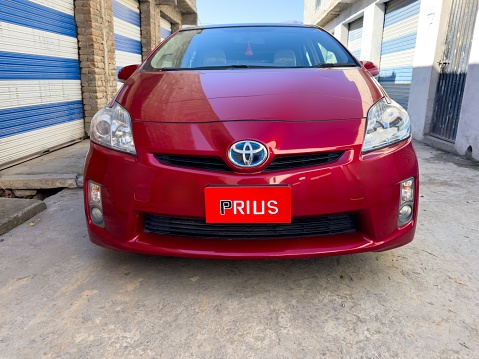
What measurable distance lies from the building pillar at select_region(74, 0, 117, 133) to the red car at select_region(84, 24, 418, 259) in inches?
166

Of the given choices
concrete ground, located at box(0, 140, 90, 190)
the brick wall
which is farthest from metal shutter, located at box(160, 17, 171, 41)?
concrete ground, located at box(0, 140, 90, 190)

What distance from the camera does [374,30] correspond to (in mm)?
9000

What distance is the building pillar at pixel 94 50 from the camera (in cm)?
546

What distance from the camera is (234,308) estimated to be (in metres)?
1.63

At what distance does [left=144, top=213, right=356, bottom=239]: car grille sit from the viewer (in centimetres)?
164

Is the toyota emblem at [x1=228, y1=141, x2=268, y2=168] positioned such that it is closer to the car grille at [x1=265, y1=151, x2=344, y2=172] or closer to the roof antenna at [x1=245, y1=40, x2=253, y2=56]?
the car grille at [x1=265, y1=151, x2=344, y2=172]

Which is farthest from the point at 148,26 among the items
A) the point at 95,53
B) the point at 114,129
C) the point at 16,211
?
the point at 114,129

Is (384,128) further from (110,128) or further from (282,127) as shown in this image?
(110,128)

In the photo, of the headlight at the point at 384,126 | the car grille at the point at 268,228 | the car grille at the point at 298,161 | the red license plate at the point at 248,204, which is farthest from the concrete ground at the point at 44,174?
the headlight at the point at 384,126

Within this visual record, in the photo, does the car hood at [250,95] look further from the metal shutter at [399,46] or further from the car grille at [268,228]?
the metal shutter at [399,46]

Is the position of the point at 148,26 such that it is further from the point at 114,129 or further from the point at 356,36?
the point at 114,129

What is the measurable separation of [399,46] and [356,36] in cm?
385

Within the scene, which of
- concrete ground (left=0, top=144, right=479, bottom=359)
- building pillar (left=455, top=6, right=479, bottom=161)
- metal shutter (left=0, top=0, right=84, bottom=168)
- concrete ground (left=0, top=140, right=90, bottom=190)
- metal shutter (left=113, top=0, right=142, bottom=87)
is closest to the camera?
concrete ground (left=0, top=144, right=479, bottom=359)

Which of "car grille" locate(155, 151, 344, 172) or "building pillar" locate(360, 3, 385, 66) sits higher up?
"building pillar" locate(360, 3, 385, 66)
